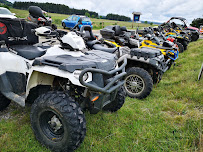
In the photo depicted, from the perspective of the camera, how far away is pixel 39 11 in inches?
90.7

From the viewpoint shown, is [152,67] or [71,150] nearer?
[71,150]

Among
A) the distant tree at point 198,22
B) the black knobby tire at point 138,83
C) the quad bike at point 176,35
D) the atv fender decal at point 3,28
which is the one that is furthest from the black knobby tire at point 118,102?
the distant tree at point 198,22

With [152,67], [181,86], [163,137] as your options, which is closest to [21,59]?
[163,137]

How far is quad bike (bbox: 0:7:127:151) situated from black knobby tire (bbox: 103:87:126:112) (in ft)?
0.09

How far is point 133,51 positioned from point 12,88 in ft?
9.36

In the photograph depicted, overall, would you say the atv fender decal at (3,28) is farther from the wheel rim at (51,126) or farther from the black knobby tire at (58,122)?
the wheel rim at (51,126)

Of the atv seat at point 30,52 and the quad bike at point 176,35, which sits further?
the quad bike at point 176,35

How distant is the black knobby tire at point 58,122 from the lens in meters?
1.88

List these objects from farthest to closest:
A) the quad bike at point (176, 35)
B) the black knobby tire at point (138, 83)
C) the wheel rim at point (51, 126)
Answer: the quad bike at point (176, 35) < the black knobby tire at point (138, 83) < the wheel rim at point (51, 126)

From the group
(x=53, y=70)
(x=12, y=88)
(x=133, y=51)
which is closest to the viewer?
(x=53, y=70)

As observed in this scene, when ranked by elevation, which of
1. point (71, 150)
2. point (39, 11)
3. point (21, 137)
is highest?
point (39, 11)

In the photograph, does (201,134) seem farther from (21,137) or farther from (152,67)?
(21,137)

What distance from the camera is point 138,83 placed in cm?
395

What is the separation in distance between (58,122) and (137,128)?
133 cm
